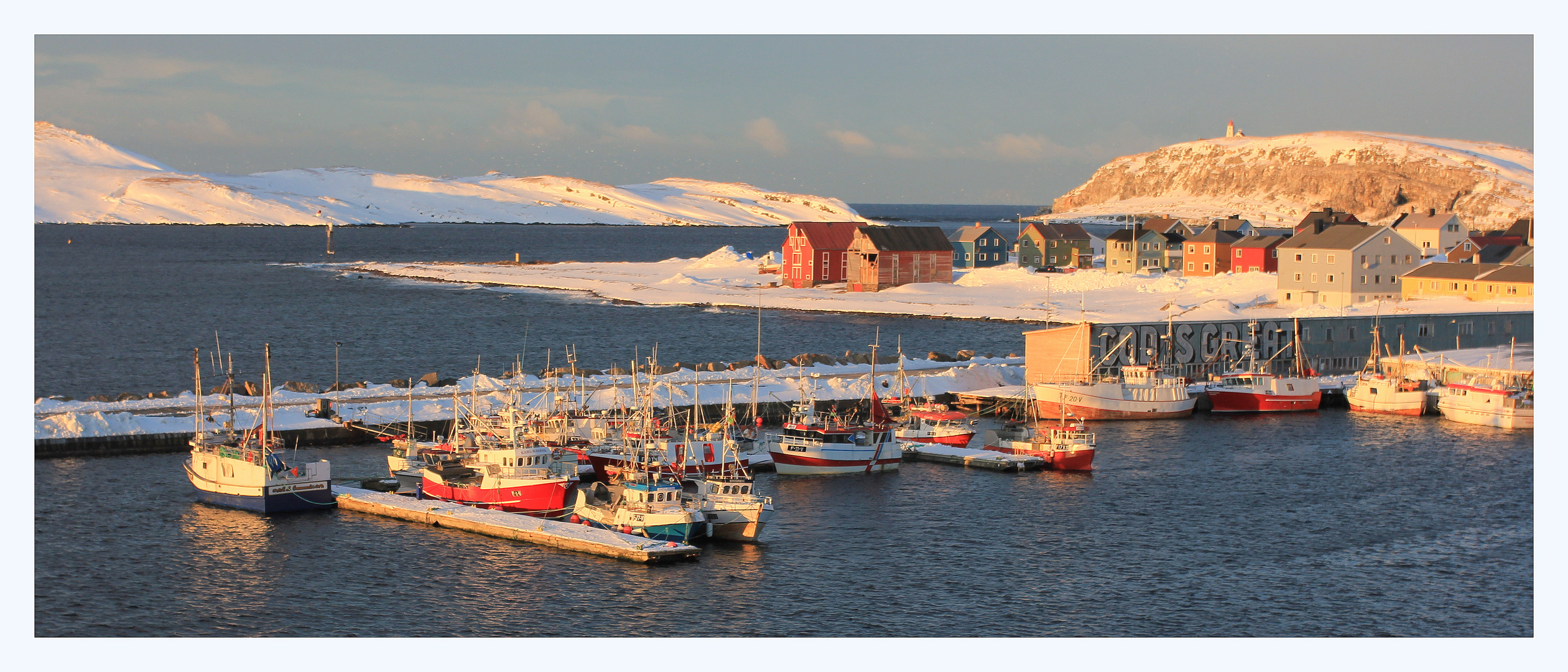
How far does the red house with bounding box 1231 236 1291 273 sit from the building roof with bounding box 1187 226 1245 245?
1536 millimetres

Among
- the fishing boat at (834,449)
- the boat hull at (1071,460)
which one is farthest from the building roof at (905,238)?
the fishing boat at (834,449)

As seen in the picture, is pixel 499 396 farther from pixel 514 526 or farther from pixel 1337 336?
pixel 1337 336

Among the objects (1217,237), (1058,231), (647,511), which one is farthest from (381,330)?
(1058,231)

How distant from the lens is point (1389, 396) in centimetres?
5925

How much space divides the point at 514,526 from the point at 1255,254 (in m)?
88.3

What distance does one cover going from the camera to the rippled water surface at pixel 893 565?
95.1ft

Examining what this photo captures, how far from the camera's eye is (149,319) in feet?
313

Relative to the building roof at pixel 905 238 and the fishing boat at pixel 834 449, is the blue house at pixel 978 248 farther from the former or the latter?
the fishing boat at pixel 834 449

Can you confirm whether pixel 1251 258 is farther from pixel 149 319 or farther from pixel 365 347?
pixel 149 319

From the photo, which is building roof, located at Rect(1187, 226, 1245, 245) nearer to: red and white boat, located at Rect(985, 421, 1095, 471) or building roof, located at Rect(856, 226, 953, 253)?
building roof, located at Rect(856, 226, 953, 253)

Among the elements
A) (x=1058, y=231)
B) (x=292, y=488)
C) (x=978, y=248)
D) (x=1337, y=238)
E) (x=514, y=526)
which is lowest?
(x=514, y=526)

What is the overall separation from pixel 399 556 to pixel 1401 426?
3873 centimetres

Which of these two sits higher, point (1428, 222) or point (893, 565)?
point (1428, 222)

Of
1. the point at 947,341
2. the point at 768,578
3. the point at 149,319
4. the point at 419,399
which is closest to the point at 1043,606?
the point at 768,578
